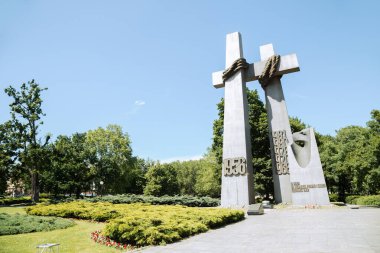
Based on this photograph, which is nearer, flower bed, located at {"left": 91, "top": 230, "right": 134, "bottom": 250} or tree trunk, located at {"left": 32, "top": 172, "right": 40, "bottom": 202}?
flower bed, located at {"left": 91, "top": 230, "right": 134, "bottom": 250}

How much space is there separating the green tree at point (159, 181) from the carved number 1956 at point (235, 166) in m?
37.9

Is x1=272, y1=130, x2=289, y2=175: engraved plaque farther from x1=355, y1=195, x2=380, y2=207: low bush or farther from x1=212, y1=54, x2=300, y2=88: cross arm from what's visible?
x1=355, y1=195, x2=380, y2=207: low bush

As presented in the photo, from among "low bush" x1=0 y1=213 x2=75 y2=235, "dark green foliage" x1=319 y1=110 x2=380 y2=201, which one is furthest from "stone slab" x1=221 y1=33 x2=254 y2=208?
"dark green foliage" x1=319 y1=110 x2=380 y2=201

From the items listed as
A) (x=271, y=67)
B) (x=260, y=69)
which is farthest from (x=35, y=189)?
(x=271, y=67)

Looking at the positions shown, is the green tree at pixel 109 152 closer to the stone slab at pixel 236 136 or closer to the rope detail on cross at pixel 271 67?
the stone slab at pixel 236 136

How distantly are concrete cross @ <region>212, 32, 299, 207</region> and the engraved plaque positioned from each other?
2.34 m

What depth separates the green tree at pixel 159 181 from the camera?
57909 millimetres

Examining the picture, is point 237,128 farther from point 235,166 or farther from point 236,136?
point 235,166

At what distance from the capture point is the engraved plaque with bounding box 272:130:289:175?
73.2 feet

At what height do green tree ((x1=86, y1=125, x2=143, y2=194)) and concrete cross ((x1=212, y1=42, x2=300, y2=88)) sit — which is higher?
concrete cross ((x1=212, y1=42, x2=300, y2=88))

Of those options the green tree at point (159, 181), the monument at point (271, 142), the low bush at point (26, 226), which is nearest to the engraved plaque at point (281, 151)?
the monument at point (271, 142)

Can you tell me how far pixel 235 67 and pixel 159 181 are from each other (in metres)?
40.1

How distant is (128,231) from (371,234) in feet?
25.9

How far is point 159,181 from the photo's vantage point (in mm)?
58906
